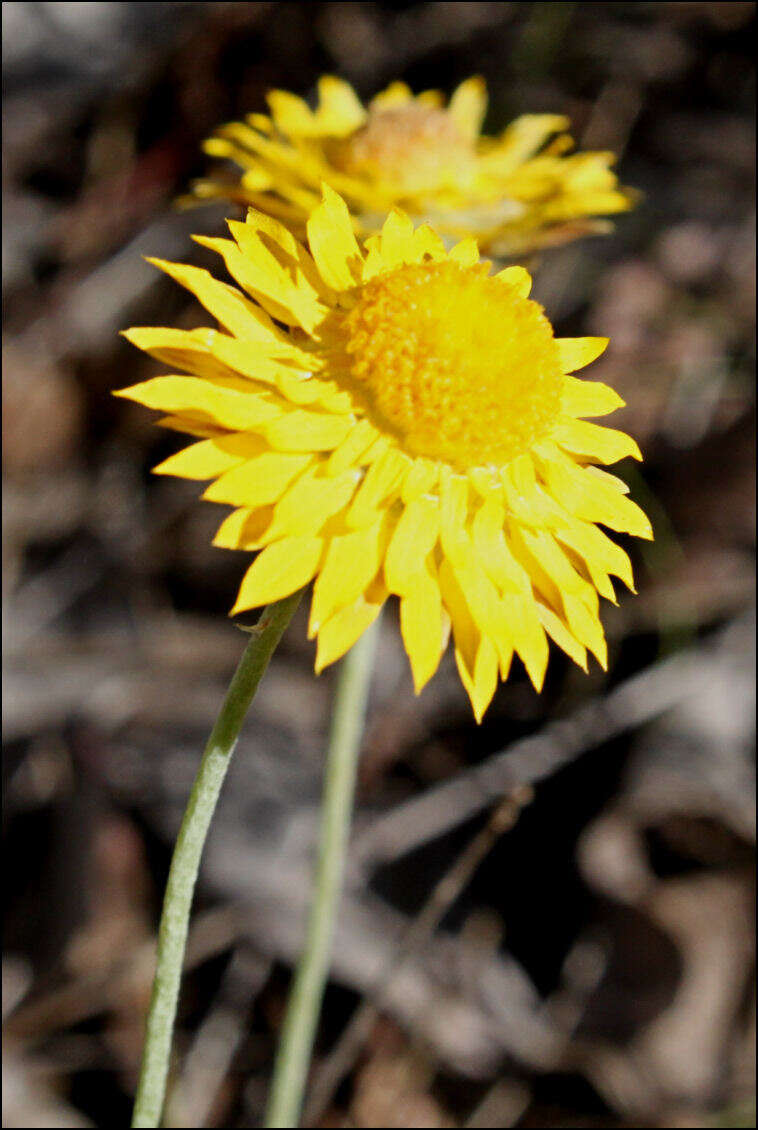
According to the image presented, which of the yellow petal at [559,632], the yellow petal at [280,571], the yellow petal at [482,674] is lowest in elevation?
the yellow petal at [559,632]

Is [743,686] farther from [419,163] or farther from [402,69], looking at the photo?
[402,69]

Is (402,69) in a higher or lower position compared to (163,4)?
lower

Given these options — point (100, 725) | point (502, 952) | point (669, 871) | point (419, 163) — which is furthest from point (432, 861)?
point (419, 163)

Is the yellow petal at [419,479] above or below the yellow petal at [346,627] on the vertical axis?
above

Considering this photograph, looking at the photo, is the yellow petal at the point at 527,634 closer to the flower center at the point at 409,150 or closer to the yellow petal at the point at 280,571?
the yellow petal at the point at 280,571

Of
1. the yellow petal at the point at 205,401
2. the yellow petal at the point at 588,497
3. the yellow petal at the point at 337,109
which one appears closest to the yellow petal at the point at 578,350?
the yellow petal at the point at 588,497
